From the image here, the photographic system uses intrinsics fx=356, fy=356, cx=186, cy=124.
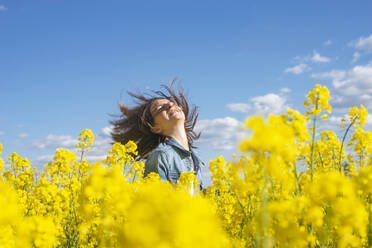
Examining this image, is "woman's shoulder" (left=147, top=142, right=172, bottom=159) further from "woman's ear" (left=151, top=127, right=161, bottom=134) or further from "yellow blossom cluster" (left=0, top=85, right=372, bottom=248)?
"yellow blossom cluster" (left=0, top=85, right=372, bottom=248)

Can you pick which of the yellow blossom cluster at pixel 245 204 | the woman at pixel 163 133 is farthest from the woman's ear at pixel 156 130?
the yellow blossom cluster at pixel 245 204

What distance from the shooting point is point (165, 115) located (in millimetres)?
6094

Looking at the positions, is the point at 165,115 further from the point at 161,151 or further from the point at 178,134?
the point at 161,151

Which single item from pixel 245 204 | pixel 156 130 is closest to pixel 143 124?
pixel 156 130

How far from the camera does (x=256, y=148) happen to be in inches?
58.0

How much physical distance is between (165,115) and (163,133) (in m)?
0.35

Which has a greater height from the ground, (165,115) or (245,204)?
(165,115)

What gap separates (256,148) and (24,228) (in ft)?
3.98

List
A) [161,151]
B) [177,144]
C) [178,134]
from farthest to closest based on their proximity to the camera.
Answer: [178,134], [177,144], [161,151]

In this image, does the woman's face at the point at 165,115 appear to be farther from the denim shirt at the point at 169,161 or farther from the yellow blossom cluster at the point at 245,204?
the yellow blossom cluster at the point at 245,204

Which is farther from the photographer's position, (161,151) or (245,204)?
(161,151)

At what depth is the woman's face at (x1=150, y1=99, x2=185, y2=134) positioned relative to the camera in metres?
6.07

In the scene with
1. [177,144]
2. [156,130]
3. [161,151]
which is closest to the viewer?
[161,151]

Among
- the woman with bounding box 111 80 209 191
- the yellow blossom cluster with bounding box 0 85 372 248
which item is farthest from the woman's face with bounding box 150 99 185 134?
the yellow blossom cluster with bounding box 0 85 372 248
